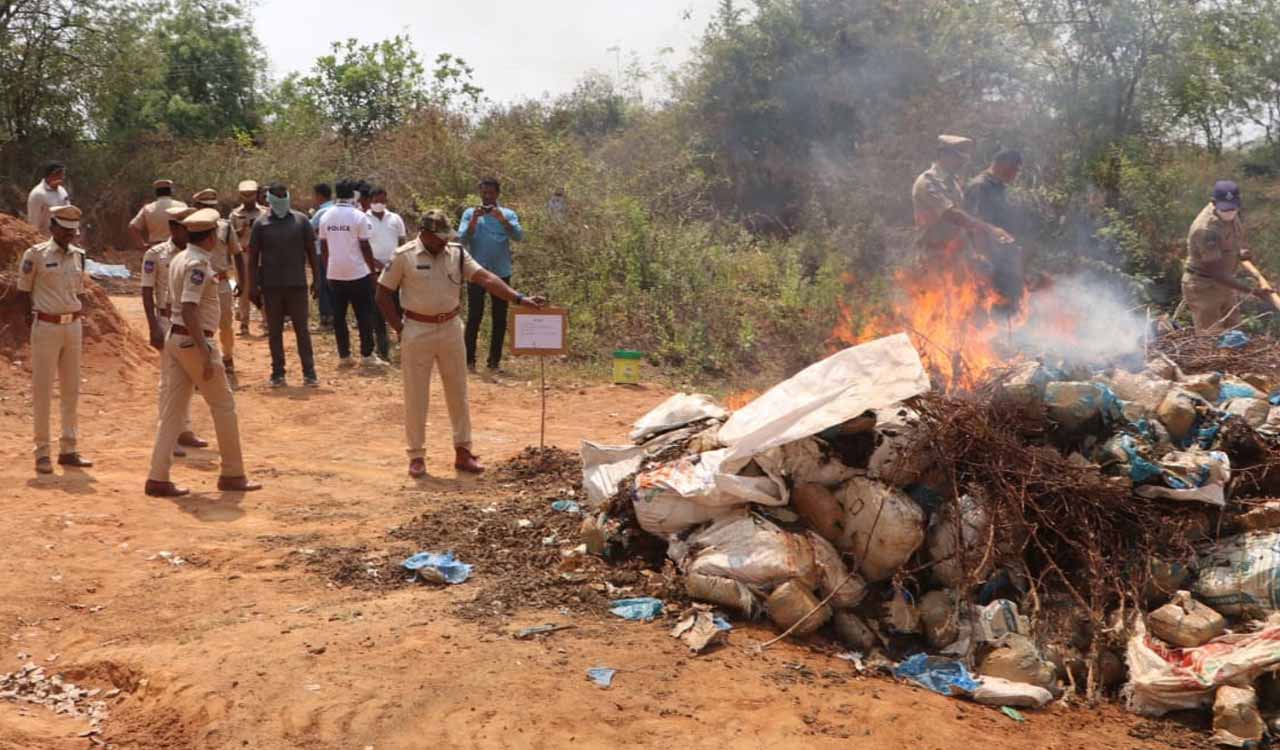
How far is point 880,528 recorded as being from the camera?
5.20 metres

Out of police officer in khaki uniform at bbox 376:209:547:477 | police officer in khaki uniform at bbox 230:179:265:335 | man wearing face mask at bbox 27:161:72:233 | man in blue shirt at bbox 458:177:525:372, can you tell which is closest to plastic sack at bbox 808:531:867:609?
police officer in khaki uniform at bbox 376:209:547:477

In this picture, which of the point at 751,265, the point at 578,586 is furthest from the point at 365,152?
the point at 578,586

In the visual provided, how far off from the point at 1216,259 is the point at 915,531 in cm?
545

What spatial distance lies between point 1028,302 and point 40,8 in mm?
19174

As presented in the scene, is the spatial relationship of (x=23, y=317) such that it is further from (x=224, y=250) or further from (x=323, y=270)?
(x=323, y=270)

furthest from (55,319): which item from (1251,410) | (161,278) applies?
(1251,410)

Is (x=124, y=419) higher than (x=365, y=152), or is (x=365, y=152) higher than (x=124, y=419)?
(x=365, y=152)

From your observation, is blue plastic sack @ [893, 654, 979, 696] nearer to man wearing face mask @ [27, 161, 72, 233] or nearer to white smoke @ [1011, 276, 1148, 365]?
white smoke @ [1011, 276, 1148, 365]

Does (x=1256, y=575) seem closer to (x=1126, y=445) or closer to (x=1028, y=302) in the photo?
(x=1126, y=445)

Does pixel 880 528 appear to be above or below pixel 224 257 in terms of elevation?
below

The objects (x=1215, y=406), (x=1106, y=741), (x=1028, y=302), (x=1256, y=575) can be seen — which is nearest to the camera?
(x=1106, y=741)

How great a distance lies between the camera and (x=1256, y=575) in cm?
500

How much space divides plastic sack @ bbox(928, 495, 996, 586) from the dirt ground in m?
0.78

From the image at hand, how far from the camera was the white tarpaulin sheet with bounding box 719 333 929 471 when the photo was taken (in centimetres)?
523
